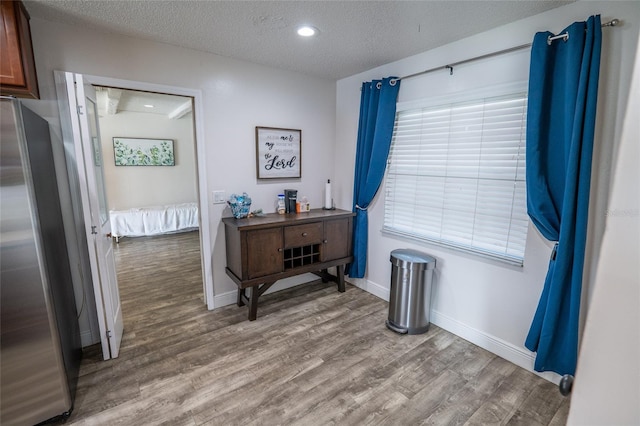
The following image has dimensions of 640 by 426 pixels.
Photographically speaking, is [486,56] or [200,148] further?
[200,148]

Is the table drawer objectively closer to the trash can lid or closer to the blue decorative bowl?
the blue decorative bowl

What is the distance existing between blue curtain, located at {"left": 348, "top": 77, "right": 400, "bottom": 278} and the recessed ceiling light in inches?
36.8

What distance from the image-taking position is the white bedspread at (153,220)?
5.25 m

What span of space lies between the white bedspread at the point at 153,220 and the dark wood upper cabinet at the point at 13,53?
160 inches

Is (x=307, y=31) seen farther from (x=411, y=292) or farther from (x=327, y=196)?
(x=411, y=292)

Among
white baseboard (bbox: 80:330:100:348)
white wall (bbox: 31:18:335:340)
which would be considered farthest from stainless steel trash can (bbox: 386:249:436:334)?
white baseboard (bbox: 80:330:100:348)

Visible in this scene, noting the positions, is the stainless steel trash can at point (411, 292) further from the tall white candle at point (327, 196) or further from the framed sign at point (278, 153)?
the framed sign at point (278, 153)

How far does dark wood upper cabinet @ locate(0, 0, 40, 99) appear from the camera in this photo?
1.58 meters

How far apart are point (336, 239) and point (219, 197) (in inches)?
51.1

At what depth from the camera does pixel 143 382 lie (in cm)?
195

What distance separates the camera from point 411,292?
8.22ft

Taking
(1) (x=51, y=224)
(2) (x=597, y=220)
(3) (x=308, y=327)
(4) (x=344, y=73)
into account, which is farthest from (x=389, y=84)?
(1) (x=51, y=224)

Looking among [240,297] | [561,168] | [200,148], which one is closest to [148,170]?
[200,148]

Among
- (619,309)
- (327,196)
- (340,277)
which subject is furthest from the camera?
(327,196)
